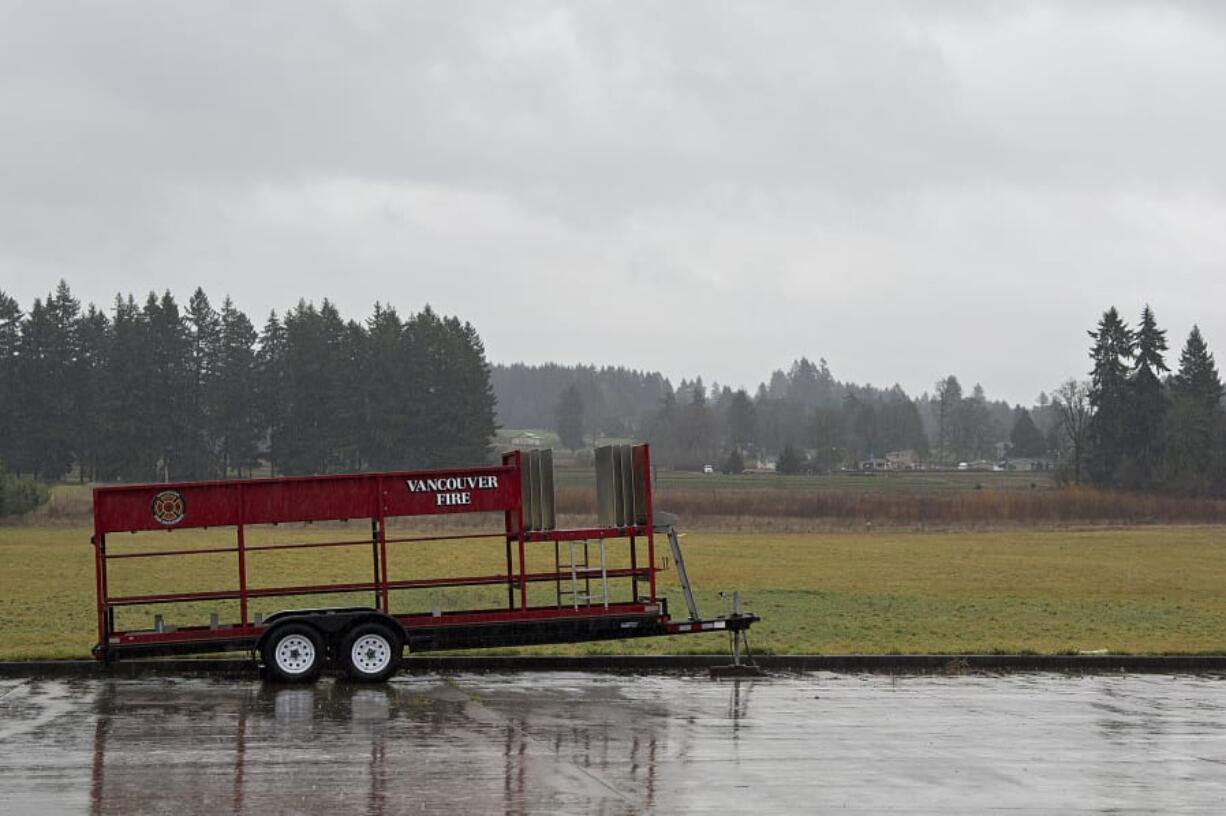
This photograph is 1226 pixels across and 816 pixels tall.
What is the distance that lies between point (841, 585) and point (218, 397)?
10199cm

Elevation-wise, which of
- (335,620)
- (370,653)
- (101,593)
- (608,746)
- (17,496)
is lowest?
(608,746)

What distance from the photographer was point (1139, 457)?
124188mm

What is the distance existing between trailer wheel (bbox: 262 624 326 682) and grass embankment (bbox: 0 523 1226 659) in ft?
12.4

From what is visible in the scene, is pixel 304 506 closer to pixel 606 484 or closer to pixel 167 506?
pixel 167 506

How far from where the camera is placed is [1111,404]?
125750mm

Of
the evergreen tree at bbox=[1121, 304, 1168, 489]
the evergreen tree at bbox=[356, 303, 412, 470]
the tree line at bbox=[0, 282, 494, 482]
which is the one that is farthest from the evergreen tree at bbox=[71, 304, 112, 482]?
the evergreen tree at bbox=[1121, 304, 1168, 489]

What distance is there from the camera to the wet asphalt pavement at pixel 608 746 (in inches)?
440

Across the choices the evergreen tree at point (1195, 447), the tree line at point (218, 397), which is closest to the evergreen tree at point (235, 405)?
the tree line at point (218, 397)

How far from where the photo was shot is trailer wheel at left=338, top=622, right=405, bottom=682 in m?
17.6

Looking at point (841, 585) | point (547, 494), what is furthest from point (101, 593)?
point (841, 585)

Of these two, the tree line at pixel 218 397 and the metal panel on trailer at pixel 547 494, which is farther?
the tree line at pixel 218 397

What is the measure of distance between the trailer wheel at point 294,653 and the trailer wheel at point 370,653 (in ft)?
1.06

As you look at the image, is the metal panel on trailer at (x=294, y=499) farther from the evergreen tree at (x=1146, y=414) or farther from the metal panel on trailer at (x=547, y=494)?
the evergreen tree at (x=1146, y=414)

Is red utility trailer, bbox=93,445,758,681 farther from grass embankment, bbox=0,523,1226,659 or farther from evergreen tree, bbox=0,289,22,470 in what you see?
evergreen tree, bbox=0,289,22,470
